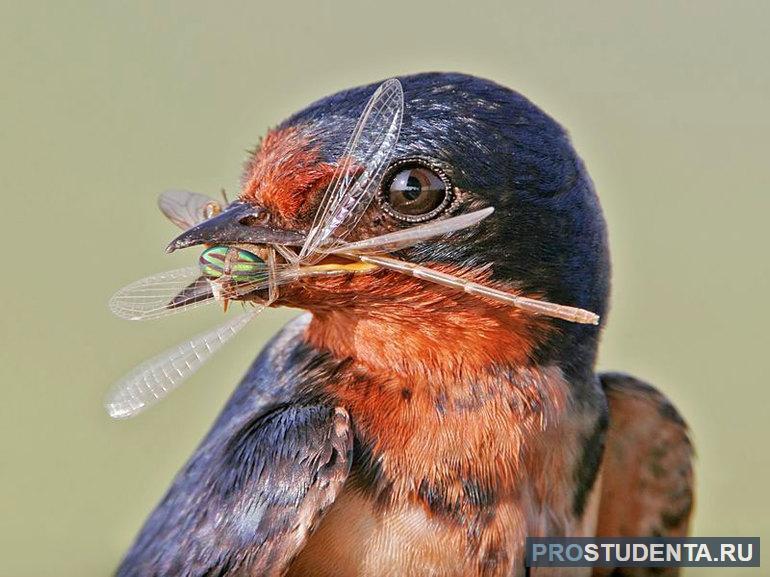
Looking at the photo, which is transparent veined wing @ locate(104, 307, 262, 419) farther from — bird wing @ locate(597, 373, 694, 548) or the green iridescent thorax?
bird wing @ locate(597, 373, 694, 548)

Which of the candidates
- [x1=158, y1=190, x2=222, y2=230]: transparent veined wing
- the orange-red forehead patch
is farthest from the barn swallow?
[x1=158, y1=190, x2=222, y2=230]: transparent veined wing

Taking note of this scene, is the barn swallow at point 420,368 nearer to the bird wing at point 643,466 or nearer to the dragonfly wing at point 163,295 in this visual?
the dragonfly wing at point 163,295

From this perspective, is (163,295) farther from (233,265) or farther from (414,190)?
(414,190)

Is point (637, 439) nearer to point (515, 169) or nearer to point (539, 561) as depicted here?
point (539, 561)

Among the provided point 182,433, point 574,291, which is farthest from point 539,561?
point 182,433

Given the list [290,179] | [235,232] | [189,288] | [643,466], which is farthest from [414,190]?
[643,466]
